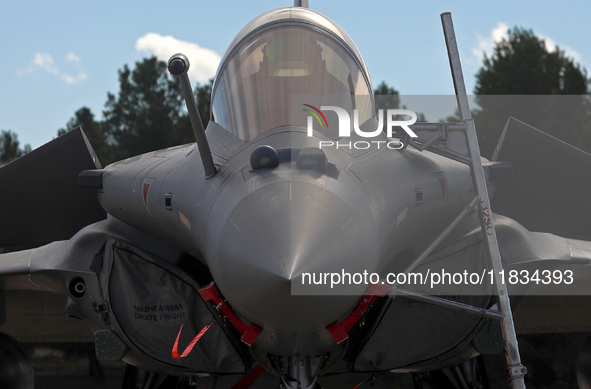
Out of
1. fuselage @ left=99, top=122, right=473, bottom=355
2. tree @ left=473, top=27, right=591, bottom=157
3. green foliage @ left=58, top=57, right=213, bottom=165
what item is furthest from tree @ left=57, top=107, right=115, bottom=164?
fuselage @ left=99, top=122, right=473, bottom=355

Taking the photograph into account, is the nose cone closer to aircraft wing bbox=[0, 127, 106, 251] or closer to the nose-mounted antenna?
the nose-mounted antenna

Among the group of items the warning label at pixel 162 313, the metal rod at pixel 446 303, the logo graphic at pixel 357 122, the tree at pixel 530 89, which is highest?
the tree at pixel 530 89

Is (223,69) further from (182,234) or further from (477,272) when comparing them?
(477,272)

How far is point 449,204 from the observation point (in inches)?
173

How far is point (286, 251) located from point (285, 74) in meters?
→ 1.82

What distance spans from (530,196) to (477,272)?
2.19 meters

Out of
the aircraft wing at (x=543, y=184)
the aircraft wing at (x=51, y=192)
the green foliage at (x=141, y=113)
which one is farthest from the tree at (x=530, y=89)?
the aircraft wing at (x=51, y=192)

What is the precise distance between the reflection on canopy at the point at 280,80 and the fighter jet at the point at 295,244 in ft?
0.04

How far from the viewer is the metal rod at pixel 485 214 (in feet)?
11.4

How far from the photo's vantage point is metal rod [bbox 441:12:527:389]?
3.49m

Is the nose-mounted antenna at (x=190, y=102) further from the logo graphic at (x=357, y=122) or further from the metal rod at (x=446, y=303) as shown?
the metal rod at (x=446, y=303)

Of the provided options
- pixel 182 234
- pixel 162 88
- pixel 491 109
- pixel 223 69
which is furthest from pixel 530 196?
pixel 162 88

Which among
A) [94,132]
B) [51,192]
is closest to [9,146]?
[94,132]

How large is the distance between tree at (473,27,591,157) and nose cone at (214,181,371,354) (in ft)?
100
